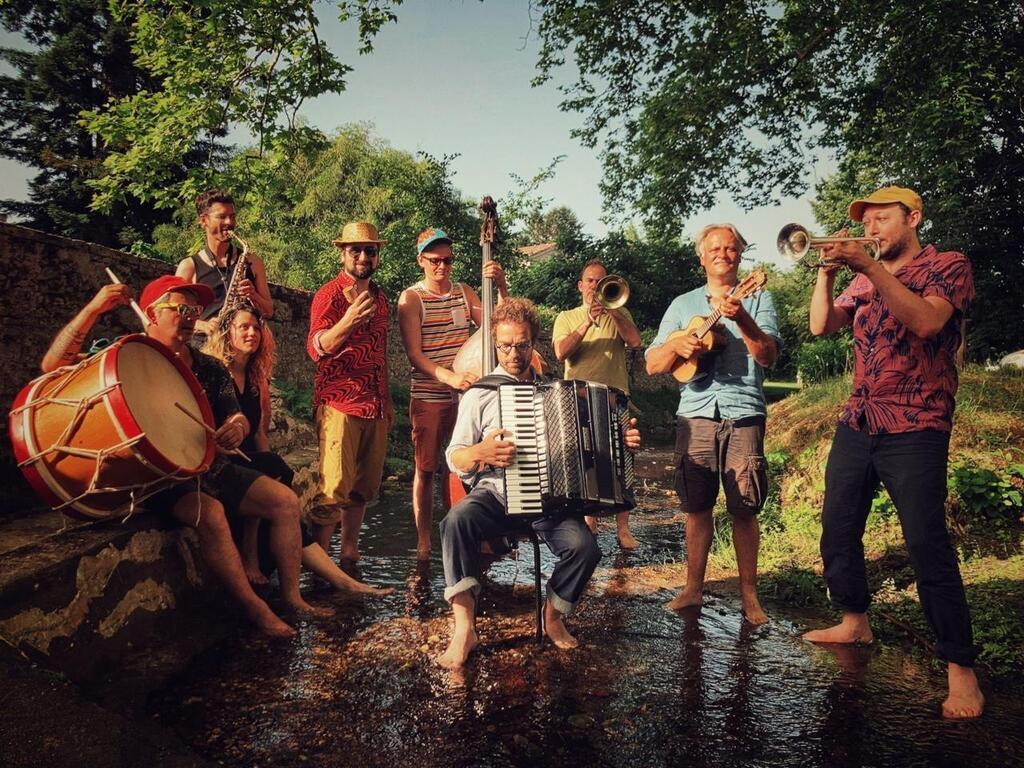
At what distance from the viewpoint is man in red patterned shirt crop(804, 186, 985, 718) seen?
2973 millimetres

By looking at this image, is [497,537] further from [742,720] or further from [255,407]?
[255,407]

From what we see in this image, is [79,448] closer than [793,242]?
Yes

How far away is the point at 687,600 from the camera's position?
422cm

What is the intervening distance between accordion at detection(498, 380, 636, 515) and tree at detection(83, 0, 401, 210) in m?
7.40

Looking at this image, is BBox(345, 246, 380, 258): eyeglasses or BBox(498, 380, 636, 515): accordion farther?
BBox(345, 246, 380, 258): eyeglasses

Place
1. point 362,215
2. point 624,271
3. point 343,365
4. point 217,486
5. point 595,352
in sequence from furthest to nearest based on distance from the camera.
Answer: point 624,271 → point 362,215 → point 595,352 → point 343,365 → point 217,486

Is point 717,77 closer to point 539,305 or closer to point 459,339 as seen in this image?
point 459,339

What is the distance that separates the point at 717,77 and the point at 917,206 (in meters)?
9.84

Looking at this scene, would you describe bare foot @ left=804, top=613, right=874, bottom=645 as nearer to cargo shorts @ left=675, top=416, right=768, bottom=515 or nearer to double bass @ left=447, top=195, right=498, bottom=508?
cargo shorts @ left=675, top=416, right=768, bottom=515

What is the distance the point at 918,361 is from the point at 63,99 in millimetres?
27124

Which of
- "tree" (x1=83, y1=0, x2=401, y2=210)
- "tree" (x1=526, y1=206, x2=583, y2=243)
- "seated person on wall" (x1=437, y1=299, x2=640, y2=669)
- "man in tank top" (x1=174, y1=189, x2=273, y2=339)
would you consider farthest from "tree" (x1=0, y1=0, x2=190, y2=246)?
"tree" (x1=526, y1=206, x2=583, y2=243)

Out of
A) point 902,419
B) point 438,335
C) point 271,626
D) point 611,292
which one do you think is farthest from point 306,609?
point 902,419

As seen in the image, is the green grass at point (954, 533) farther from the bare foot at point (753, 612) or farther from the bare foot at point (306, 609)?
the bare foot at point (306, 609)

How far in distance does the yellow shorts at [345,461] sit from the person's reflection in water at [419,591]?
0.65m
